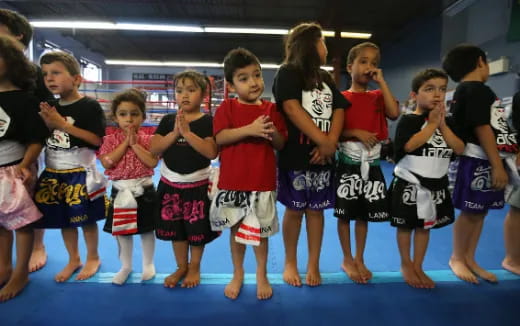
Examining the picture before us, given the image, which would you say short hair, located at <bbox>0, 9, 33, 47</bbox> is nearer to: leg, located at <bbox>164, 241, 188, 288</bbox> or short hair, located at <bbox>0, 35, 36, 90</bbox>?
short hair, located at <bbox>0, 35, 36, 90</bbox>

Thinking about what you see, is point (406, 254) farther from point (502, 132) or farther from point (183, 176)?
point (183, 176)

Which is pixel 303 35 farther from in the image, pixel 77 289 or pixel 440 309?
pixel 77 289

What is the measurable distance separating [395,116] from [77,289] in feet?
6.46

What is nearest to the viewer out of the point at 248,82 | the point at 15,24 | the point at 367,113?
the point at 248,82

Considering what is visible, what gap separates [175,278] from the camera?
165cm

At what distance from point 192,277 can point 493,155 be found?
1.85 m

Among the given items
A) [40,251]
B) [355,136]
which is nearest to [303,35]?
[355,136]

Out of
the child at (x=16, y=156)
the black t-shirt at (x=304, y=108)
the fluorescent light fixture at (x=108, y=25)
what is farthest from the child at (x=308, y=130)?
the fluorescent light fixture at (x=108, y=25)

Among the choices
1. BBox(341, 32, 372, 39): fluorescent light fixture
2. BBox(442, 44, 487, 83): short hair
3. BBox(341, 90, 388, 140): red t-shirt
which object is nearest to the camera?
BBox(341, 90, 388, 140): red t-shirt

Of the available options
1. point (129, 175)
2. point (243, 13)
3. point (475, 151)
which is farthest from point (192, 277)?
point (243, 13)

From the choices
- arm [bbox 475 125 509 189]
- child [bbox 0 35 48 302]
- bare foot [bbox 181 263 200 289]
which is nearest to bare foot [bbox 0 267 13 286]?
child [bbox 0 35 48 302]

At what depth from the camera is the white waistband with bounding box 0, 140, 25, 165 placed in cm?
154

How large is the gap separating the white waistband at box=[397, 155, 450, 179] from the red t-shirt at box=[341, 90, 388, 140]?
21cm

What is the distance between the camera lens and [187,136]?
146 cm
